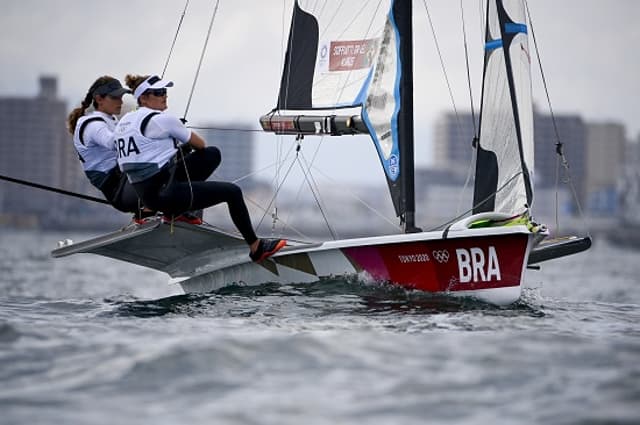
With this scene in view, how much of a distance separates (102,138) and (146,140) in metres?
0.57

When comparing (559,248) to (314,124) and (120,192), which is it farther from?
(120,192)

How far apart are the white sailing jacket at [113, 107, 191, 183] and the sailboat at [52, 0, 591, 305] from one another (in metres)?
0.69

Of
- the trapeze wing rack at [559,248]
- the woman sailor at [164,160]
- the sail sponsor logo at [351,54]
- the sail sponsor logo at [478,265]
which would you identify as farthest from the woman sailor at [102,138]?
the trapeze wing rack at [559,248]

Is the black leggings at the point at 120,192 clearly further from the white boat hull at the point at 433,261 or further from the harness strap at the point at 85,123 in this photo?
the white boat hull at the point at 433,261

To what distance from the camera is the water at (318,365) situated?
Answer: 4.63m

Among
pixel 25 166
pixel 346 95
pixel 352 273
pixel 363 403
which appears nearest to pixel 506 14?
pixel 346 95

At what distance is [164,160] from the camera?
8.19 metres

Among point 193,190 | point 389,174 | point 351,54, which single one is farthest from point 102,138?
point 351,54

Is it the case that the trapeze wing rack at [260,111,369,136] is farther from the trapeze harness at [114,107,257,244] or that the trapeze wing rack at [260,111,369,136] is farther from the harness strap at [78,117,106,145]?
the harness strap at [78,117,106,145]

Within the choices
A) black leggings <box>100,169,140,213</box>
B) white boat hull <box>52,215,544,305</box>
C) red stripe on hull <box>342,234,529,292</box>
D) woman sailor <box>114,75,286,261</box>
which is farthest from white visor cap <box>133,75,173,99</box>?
red stripe on hull <box>342,234,529,292</box>

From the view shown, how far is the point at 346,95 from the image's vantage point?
10.0 meters

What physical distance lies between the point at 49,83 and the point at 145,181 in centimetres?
14763

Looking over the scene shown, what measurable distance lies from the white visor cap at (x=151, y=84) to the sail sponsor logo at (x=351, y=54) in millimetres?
2418

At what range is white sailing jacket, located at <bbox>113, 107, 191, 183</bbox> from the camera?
8.02 meters
